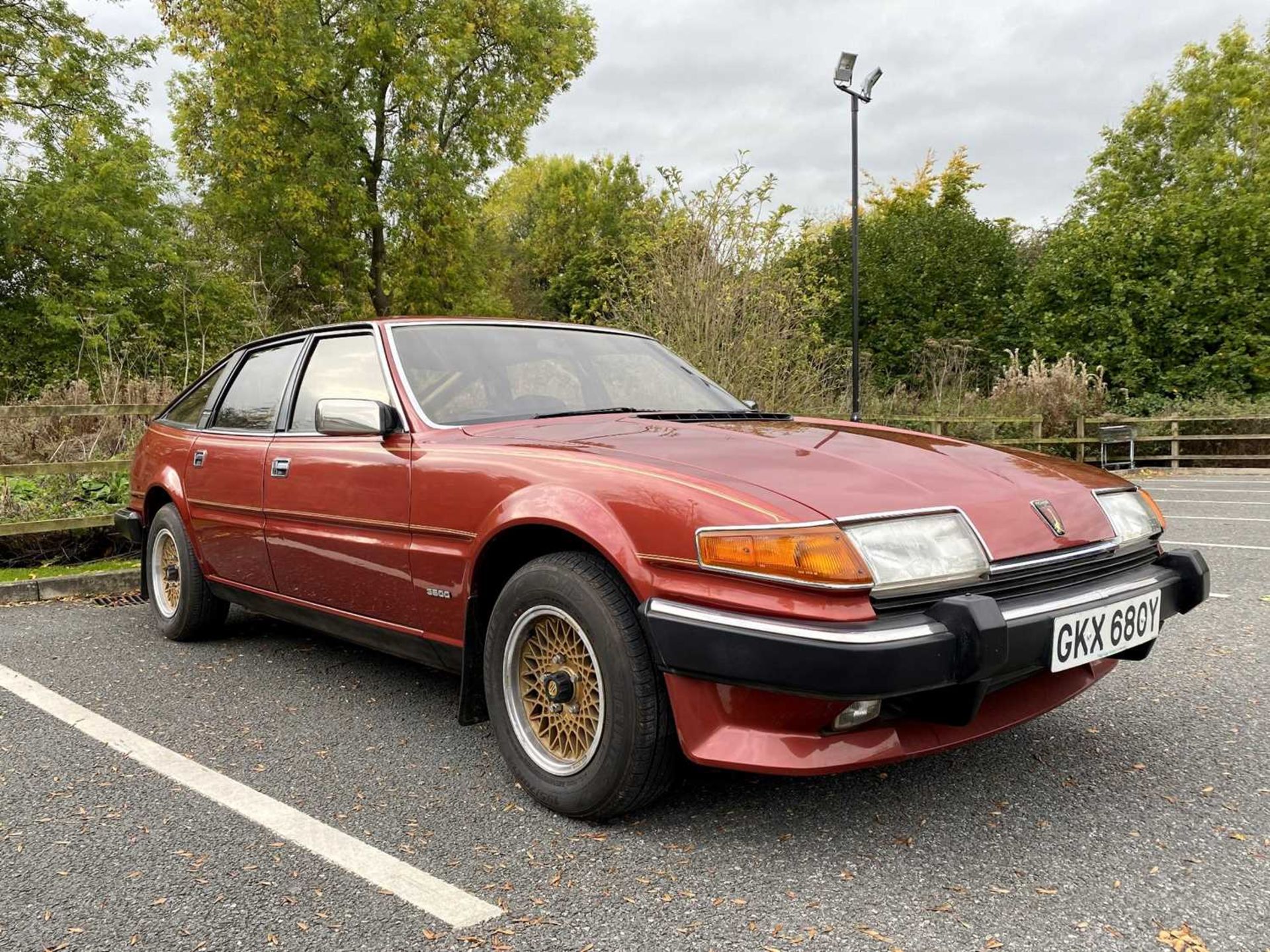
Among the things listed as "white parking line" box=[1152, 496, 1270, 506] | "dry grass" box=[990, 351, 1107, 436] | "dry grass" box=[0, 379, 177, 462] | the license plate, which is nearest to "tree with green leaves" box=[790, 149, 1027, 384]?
"dry grass" box=[990, 351, 1107, 436]

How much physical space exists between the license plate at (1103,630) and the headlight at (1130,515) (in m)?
0.20

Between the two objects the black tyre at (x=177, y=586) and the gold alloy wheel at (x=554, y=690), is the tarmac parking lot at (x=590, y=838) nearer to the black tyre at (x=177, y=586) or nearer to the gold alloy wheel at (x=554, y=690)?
the gold alloy wheel at (x=554, y=690)

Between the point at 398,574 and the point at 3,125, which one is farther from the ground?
the point at 3,125

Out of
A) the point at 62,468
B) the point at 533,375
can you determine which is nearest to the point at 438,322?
the point at 533,375

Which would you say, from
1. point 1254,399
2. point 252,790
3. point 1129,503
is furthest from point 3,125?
point 1254,399

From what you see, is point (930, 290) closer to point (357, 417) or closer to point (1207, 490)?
point (1207, 490)

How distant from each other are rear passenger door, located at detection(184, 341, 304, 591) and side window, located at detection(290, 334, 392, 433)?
0.17m

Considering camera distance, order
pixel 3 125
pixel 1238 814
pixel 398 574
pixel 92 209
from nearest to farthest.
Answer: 1. pixel 1238 814
2. pixel 398 574
3. pixel 92 209
4. pixel 3 125

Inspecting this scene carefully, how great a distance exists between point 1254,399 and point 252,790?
1946 cm

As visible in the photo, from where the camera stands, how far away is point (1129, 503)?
2893 millimetres

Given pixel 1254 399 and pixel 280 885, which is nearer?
pixel 280 885

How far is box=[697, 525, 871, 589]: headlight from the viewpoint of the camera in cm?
214

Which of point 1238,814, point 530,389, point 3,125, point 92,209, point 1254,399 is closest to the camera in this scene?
point 1238,814

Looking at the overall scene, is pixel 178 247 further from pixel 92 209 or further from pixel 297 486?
pixel 297 486
